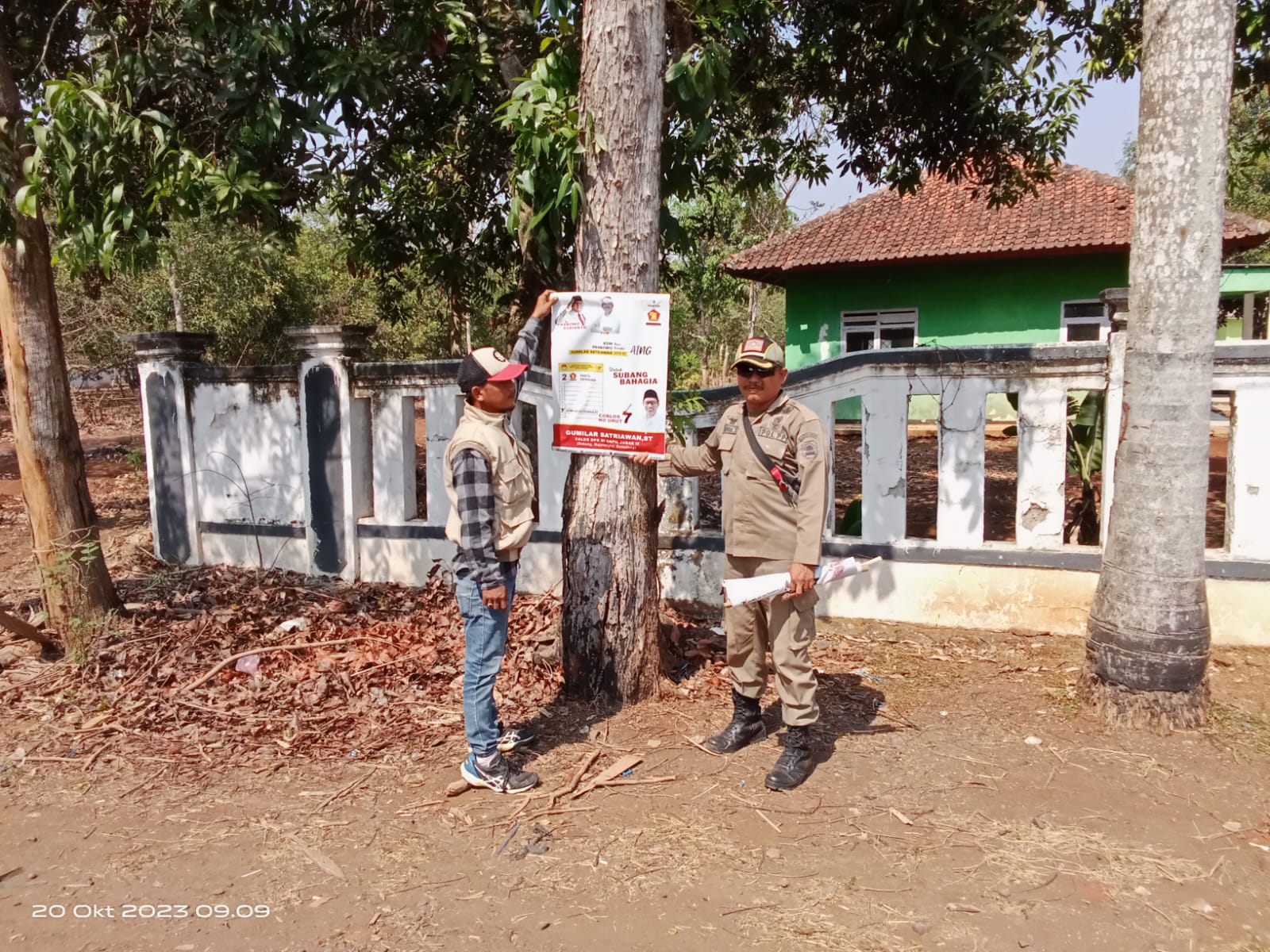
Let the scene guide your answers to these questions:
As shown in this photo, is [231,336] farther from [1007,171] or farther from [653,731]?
[653,731]

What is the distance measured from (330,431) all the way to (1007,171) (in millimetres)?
5737

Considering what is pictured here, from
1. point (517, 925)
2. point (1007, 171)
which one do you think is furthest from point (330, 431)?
point (1007, 171)

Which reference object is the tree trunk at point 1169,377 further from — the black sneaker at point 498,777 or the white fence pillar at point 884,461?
the black sneaker at point 498,777

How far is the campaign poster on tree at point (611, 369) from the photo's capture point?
13.6ft

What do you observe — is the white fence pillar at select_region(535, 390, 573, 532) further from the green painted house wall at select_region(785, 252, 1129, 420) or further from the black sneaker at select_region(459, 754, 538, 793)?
the green painted house wall at select_region(785, 252, 1129, 420)

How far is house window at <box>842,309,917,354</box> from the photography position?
17.4 metres

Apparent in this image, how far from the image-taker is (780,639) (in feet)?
12.7

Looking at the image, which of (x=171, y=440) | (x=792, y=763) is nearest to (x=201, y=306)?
(x=171, y=440)

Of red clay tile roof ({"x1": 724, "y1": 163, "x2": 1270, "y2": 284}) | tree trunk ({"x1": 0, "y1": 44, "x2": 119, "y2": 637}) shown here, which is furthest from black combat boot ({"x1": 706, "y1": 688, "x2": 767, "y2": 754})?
red clay tile roof ({"x1": 724, "y1": 163, "x2": 1270, "y2": 284})

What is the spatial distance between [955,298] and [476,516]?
15163 mm

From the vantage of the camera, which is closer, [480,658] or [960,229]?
[480,658]

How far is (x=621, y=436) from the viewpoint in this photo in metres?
4.25

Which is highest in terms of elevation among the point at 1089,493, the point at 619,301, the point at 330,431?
the point at 619,301
